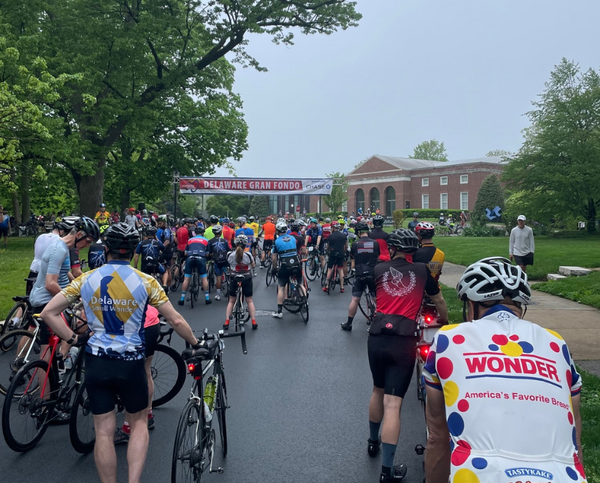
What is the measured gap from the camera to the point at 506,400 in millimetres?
2121

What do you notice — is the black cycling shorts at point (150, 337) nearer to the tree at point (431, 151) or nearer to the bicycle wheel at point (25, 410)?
the bicycle wheel at point (25, 410)

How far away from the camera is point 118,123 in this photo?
24.6m

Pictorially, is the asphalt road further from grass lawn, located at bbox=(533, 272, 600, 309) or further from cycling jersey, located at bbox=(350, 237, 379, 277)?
grass lawn, located at bbox=(533, 272, 600, 309)

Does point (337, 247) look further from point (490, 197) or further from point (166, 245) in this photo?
point (490, 197)

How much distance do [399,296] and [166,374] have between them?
307 cm

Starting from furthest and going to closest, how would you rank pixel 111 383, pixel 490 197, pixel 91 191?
pixel 490 197, pixel 91 191, pixel 111 383

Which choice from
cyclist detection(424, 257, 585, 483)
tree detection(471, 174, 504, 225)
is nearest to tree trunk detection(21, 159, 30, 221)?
cyclist detection(424, 257, 585, 483)

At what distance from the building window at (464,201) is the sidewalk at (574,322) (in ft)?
200

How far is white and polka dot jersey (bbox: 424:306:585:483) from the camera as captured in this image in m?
2.03

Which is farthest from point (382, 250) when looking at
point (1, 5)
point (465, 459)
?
point (1, 5)

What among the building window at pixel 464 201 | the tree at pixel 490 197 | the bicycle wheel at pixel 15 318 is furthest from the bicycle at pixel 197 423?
the building window at pixel 464 201

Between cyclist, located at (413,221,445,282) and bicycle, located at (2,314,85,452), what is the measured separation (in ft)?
13.3

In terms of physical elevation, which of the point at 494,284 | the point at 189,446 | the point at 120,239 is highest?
the point at 120,239

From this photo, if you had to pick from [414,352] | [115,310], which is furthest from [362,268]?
[115,310]
